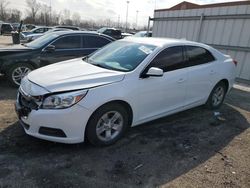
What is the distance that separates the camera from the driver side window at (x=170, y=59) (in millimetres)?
3971

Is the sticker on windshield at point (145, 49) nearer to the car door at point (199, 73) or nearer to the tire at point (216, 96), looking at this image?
the car door at point (199, 73)

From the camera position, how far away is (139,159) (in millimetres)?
3320

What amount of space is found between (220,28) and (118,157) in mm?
8080

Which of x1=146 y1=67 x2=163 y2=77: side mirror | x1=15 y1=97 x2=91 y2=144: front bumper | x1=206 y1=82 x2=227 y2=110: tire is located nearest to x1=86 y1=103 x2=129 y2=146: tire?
x1=15 y1=97 x2=91 y2=144: front bumper

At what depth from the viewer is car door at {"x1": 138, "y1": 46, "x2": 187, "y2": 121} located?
3771 millimetres

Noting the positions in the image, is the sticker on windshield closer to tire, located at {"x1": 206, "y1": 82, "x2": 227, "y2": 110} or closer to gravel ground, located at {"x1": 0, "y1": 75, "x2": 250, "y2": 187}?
gravel ground, located at {"x1": 0, "y1": 75, "x2": 250, "y2": 187}

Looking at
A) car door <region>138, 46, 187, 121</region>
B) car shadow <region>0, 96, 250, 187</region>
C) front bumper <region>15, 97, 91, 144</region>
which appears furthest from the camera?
car door <region>138, 46, 187, 121</region>

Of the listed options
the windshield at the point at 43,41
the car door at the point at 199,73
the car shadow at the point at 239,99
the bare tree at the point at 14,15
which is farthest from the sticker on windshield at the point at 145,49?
the bare tree at the point at 14,15

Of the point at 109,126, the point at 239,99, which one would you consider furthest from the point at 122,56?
the point at 239,99

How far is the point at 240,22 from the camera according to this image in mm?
8727

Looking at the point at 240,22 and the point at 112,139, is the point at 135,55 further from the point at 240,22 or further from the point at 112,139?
the point at 240,22

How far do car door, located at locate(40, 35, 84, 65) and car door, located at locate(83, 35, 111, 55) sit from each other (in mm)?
184

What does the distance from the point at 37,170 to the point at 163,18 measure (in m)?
10.8

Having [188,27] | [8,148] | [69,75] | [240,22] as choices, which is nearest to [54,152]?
[8,148]
